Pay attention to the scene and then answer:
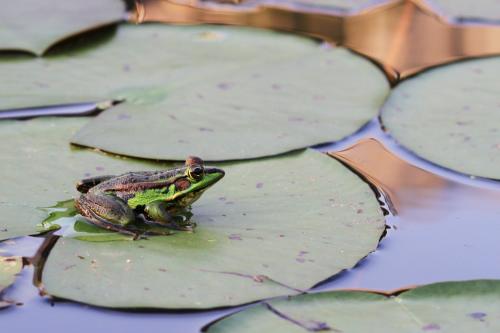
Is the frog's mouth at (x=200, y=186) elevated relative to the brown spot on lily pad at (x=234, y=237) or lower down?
elevated

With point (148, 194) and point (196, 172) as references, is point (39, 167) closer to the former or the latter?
point (148, 194)

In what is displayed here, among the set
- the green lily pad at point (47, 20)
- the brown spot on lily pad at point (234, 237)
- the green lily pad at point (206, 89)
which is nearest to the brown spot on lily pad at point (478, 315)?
the brown spot on lily pad at point (234, 237)

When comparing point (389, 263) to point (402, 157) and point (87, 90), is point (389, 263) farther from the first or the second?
point (87, 90)

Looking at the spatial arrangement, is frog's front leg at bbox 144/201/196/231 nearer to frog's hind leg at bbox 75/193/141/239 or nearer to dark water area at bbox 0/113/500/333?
frog's hind leg at bbox 75/193/141/239

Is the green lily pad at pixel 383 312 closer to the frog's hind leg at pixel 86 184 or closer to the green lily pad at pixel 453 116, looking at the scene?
the frog's hind leg at pixel 86 184

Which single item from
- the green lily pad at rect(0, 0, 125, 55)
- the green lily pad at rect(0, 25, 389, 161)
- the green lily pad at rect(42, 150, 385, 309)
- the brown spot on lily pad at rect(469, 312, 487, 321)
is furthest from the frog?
the green lily pad at rect(0, 0, 125, 55)

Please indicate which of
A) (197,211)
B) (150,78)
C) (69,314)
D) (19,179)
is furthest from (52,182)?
(150,78)

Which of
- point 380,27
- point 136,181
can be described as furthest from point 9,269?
point 380,27
